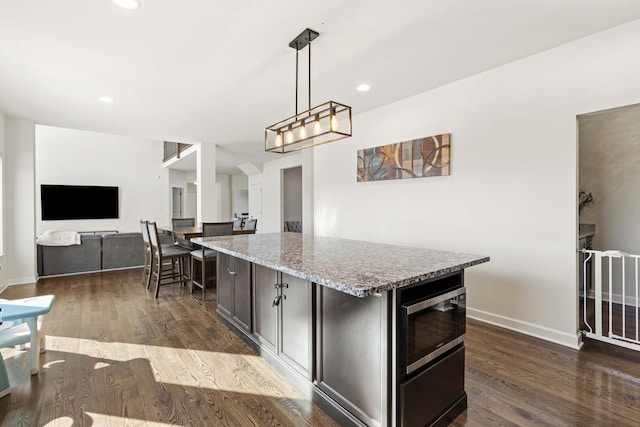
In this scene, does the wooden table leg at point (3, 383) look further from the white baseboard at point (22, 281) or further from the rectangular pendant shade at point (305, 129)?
the white baseboard at point (22, 281)

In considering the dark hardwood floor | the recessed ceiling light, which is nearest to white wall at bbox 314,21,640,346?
the dark hardwood floor

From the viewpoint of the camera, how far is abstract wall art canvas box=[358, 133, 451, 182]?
326cm

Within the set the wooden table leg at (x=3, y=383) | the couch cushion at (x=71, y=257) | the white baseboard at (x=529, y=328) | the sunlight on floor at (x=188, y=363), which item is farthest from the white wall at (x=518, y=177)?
the couch cushion at (x=71, y=257)

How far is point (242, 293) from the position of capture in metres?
2.63

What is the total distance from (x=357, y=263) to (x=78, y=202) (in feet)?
28.3

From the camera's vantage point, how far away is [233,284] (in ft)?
9.19

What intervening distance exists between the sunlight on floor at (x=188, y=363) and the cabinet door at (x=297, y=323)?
0.62 ft

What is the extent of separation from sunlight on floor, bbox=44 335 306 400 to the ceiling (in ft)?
8.11

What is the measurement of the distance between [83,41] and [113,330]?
2508 millimetres

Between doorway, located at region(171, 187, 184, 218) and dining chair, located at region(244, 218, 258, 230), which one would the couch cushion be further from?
doorway, located at region(171, 187, 184, 218)

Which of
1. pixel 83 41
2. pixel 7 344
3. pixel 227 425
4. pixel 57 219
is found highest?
pixel 83 41

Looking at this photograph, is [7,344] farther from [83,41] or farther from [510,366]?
[510,366]

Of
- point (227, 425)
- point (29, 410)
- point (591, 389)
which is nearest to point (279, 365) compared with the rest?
point (227, 425)

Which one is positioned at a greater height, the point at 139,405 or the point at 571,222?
the point at 571,222
